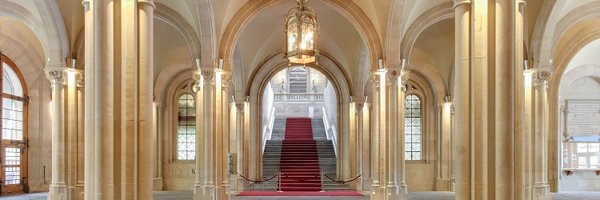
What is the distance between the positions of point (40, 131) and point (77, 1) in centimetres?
867

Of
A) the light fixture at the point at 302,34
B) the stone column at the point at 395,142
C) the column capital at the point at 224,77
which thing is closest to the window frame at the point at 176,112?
the column capital at the point at 224,77

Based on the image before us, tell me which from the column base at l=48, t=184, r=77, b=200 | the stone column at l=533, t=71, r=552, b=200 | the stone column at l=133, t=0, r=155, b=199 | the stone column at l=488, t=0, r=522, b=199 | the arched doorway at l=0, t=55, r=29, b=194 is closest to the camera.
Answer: the stone column at l=488, t=0, r=522, b=199

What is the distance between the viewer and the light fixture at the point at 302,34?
12250 mm

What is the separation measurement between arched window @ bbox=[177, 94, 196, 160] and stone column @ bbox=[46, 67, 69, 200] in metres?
10.9

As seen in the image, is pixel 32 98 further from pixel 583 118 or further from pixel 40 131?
pixel 583 118

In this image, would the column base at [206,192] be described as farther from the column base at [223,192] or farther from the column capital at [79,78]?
the column capital at [79,78]

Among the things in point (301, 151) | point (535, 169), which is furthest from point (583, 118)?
point (301, 151)

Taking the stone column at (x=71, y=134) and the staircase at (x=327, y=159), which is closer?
the stone column at (x=71, y=134)

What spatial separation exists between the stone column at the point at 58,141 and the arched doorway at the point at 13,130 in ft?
20.8

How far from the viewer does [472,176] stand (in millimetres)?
7598

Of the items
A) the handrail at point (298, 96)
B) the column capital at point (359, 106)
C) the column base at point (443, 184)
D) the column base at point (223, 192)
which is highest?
the handrail at point (298, 96)

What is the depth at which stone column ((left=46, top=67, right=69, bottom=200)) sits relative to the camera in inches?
573

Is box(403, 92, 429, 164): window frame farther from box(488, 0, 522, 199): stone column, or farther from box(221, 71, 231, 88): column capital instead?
box(488, 0, 522, 199): stone column

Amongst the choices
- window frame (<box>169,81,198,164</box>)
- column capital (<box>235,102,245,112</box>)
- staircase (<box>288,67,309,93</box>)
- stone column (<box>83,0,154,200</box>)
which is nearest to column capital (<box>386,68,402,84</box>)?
stone column (<box>83,0,154,200</box>)
